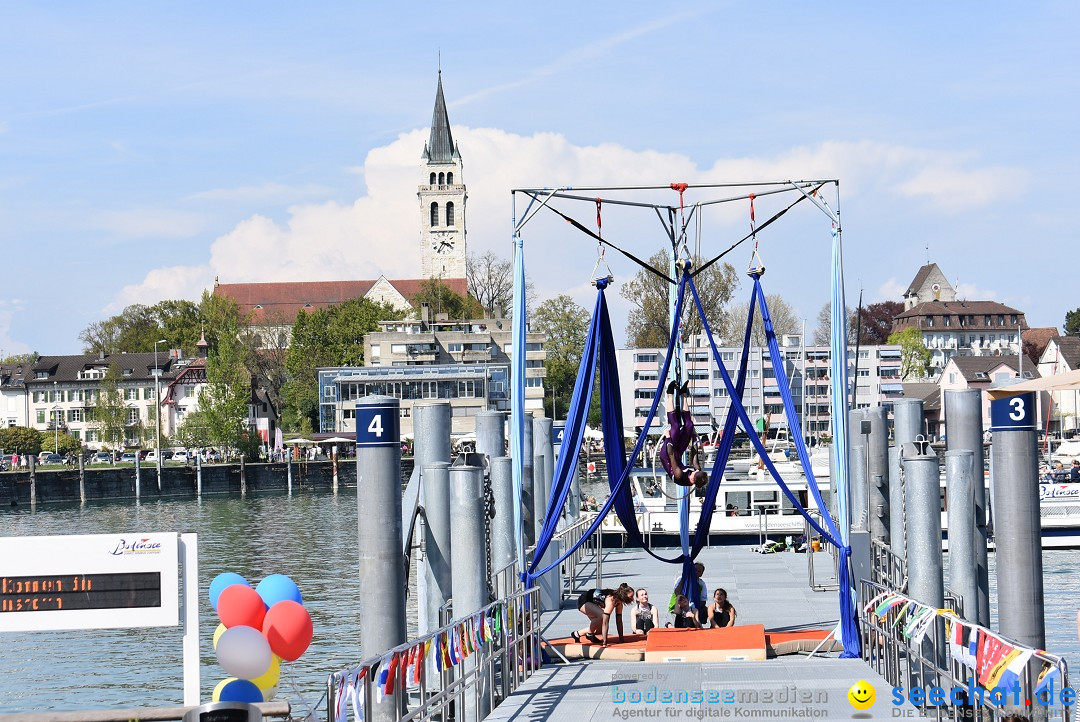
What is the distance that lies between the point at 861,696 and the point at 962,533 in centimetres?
311

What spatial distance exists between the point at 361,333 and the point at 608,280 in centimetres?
11212

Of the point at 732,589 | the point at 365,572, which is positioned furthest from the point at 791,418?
the point at 732,589

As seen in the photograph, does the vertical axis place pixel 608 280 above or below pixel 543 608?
above

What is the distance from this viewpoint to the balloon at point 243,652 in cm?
1535

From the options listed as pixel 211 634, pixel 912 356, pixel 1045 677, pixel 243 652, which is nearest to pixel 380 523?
pixel 243 652

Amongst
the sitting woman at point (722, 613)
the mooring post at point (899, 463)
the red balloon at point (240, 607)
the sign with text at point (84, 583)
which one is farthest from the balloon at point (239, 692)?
the mooring post at point (899, 463)

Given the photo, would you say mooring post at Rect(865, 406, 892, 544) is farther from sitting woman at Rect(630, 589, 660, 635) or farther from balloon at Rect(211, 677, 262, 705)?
balloon at Rect(211, 677, 262, 705)

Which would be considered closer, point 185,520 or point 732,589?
point 732,589

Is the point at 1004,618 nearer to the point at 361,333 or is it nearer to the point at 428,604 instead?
the point at 428,604

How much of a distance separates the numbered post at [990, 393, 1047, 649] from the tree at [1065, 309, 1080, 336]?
179 meters

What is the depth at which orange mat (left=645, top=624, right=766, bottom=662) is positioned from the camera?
17141mm

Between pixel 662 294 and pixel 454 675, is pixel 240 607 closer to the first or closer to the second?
pixel 454 675

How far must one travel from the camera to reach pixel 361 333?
130 meters

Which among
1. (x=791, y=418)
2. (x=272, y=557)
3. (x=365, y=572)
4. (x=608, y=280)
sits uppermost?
(x=608, y=280)
